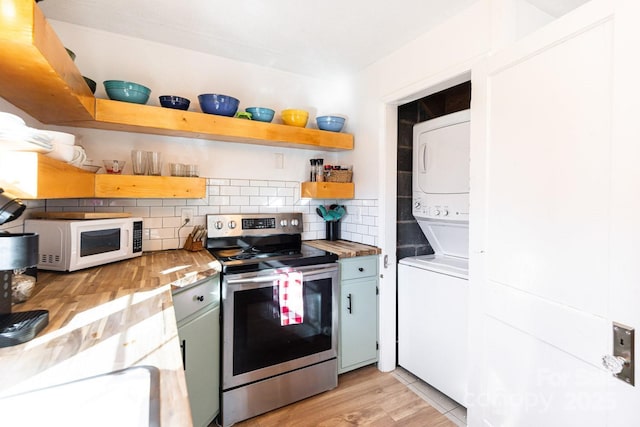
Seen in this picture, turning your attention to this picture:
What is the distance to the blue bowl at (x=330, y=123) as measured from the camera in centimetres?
253

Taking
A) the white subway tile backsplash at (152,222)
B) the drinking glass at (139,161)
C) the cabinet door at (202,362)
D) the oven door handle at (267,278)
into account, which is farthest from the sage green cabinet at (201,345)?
the drinking glass at (139,161)

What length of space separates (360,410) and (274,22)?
2423mm

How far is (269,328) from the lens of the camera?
6.28 feet

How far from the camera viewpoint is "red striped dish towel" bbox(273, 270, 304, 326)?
6.38 feet

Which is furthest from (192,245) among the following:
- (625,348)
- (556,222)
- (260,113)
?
(625,348)

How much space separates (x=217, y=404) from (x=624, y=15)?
2.41 meters

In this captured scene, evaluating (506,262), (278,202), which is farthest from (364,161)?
(506,262)

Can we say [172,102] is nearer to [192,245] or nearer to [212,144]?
[212,144]

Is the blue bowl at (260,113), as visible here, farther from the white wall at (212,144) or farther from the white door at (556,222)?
the white door at (556,222)

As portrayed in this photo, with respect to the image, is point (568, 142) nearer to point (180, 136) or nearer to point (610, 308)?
point (610, 308)

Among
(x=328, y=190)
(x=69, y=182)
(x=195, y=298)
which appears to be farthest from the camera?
(x=328, y=190)

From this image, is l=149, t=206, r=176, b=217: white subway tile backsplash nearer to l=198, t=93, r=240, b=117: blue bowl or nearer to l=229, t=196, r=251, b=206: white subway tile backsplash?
l=229, t=196, r=251, b=206: white subway tile backsplash

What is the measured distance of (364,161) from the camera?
255 cm

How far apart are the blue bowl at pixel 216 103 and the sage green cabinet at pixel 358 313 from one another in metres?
1.30
